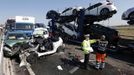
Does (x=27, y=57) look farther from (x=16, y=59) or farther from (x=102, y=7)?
(x=102, y=7)

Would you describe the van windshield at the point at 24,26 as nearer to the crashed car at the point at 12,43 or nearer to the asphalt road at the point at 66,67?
the crashed car at the point at 12,43

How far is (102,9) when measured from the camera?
21.0 m

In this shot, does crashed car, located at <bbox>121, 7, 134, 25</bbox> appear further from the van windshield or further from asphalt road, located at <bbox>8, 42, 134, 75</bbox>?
the van windshield

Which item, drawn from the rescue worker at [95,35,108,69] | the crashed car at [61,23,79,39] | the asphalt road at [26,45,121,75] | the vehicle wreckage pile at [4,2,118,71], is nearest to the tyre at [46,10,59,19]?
the vehicle wreckage pile at [4,2,118,71]

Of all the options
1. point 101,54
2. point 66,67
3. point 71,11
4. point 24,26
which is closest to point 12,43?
point 66,67

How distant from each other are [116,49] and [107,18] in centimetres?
373

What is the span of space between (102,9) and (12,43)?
26.1ft

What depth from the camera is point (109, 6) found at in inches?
814

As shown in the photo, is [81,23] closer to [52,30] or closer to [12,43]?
[52,30]

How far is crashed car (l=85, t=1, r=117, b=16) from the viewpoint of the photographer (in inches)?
813

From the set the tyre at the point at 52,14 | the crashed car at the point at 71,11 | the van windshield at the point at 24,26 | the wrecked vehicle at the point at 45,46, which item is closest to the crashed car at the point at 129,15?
the crashed car at the point at 71,11

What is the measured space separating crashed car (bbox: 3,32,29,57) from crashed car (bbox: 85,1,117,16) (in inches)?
247

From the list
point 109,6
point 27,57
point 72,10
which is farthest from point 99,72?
point 72,10

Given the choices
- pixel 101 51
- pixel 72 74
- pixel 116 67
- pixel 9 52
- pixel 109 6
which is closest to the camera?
pixel 72 74
